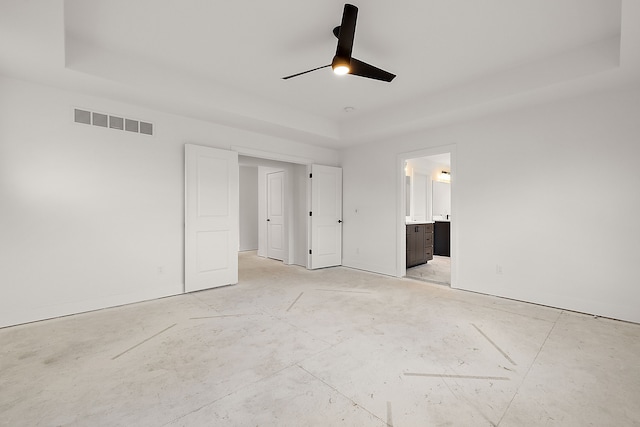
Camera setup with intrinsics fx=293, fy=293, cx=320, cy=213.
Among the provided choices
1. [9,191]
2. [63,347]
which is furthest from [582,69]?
[9,191]

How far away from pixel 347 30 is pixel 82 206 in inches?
133

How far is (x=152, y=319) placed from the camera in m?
3.13

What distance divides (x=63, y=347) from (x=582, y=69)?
547 cm

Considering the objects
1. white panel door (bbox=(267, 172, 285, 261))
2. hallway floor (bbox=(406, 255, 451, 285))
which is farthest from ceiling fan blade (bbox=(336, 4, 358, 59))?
white panel door (bbox=(267, 172, 285, 261))

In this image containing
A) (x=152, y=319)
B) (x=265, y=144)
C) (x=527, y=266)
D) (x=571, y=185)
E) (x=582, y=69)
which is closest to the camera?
(x=582, y=69)

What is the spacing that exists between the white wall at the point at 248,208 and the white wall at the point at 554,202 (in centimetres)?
530

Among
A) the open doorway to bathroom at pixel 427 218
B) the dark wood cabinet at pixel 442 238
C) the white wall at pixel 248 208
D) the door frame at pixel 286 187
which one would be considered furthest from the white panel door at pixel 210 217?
the dark wood cabinet at pixel 442 238

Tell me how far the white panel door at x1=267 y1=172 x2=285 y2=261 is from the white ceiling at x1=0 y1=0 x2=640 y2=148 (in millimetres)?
2899

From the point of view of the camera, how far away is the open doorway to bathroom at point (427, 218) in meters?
5.73

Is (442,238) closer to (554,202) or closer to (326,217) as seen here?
(326,217)

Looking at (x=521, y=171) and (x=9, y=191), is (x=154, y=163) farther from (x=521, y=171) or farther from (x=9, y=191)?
(x=521, y=171)

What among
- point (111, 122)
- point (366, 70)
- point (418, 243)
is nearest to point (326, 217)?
point (418, 243)

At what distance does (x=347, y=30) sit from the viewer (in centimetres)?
234

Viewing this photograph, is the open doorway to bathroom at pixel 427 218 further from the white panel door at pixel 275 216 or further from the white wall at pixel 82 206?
the white wall at pixel 82 206
